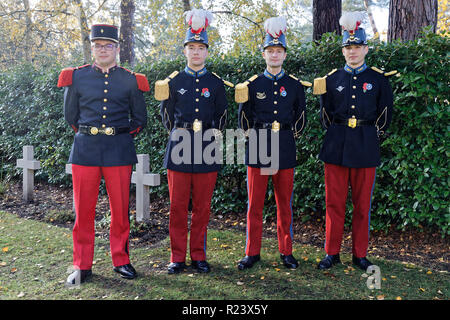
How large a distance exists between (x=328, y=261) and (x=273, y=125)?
1404 millimetres

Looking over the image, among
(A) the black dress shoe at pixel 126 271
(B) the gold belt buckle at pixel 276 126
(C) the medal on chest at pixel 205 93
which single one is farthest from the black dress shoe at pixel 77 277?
(B) the gold belt buckle at pixel 276 126

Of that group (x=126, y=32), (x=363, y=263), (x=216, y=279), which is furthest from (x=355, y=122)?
(x=126, y=32)

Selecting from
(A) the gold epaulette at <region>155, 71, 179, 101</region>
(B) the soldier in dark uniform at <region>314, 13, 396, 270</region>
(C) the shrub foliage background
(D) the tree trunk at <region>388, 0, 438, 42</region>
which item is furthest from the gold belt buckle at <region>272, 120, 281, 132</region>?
(D) the tree trunk at <region>388, 0, 438, 42</region>

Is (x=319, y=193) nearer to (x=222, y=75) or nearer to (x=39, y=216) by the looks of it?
(x=222, y=75)

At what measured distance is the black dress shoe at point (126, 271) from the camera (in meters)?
3.52

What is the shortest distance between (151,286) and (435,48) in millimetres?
3576

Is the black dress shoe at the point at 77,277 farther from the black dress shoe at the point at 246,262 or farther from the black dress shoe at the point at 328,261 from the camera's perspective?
the black dress shoe at the point at 328,261

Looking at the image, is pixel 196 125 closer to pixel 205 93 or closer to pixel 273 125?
pixel 205 93

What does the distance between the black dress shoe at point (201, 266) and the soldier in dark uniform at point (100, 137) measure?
56 cm

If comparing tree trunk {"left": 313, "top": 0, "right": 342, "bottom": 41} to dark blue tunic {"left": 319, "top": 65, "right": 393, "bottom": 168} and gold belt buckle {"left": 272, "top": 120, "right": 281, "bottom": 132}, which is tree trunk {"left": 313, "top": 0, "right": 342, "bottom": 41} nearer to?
dark blue tunic {"left": 319, "top": 65, "right": 393, "bottom": 168}

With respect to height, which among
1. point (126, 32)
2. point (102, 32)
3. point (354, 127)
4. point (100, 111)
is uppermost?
point (126, 32)

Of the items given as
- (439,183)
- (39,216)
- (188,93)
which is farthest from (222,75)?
(39,216)

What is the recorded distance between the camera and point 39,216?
5.93 meters

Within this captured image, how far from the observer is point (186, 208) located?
3.67 metres
